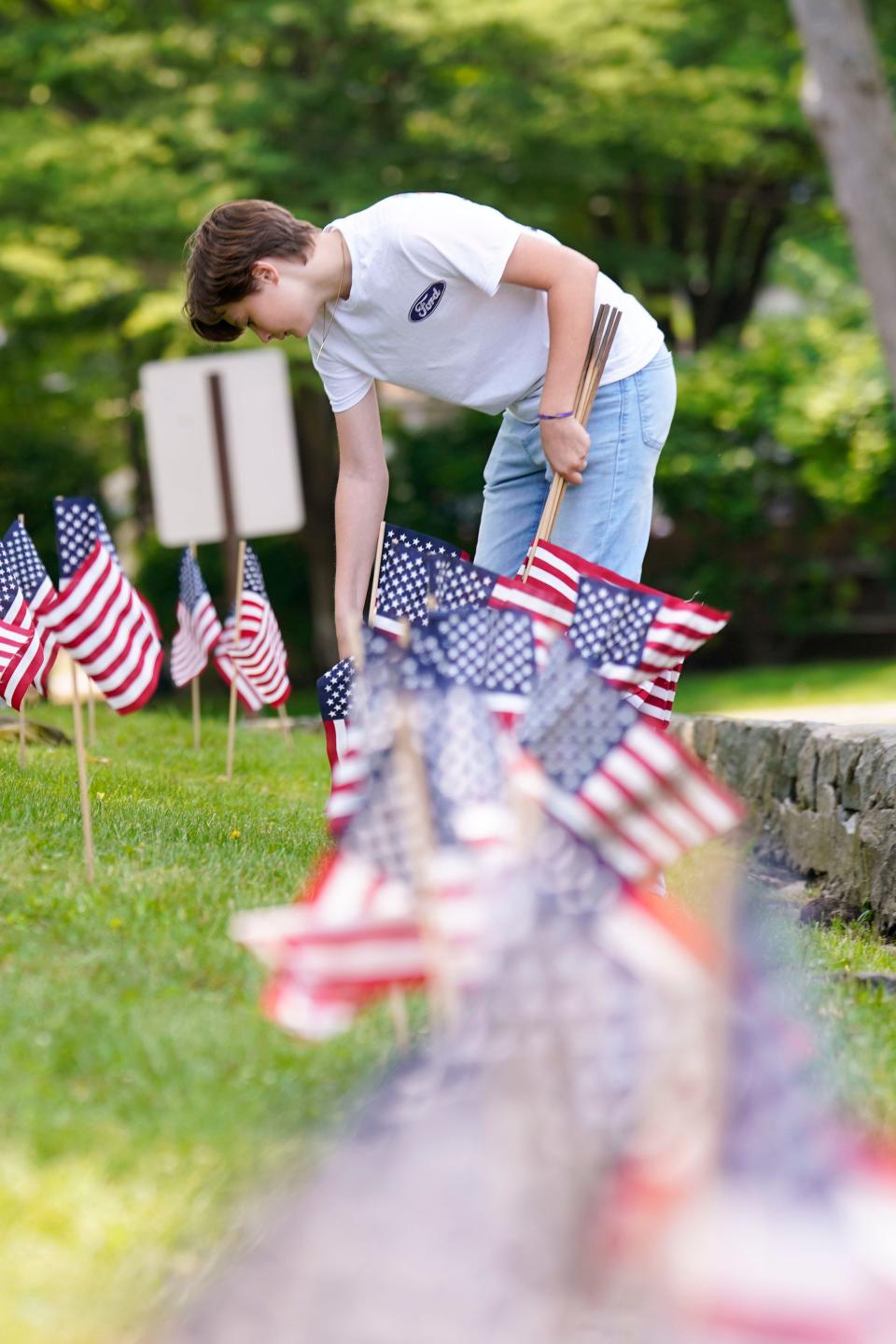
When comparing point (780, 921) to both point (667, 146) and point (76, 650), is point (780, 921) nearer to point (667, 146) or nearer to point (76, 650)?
point (76, 650)

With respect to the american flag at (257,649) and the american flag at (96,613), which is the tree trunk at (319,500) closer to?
the american flag at (257,649)

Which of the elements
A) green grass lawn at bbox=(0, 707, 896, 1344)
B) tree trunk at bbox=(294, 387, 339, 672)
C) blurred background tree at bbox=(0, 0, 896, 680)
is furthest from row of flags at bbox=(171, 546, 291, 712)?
tree trunk at bbox=(294, 387, 339, 672)

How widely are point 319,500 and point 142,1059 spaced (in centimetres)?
1374

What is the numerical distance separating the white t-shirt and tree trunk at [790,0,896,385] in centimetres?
711

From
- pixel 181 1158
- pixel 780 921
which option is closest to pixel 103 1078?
pixel 181 1158

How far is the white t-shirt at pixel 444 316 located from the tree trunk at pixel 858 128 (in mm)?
7106

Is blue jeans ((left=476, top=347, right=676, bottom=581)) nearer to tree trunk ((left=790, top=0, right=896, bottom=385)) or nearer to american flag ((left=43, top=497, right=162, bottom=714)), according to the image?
american flag ((left=43, top=497, right=162, bottom=714))

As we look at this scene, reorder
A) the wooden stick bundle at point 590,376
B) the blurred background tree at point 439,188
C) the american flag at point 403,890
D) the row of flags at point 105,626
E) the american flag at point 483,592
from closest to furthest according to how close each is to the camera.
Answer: the american flag at point 403,890, the american flag at point 483,592, the row of flags at point 105,626, the wooden stick bundle at point 590,376, the blurred background tree at point 439,188

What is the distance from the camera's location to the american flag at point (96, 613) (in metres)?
4.18

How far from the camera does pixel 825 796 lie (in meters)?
6.17

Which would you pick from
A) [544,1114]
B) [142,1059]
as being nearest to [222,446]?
[142,1059]

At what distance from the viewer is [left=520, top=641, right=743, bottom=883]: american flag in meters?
2.80

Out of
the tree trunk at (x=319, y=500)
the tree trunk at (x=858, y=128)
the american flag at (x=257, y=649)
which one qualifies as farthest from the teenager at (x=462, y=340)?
the tree trunk at (x=319, y=500)

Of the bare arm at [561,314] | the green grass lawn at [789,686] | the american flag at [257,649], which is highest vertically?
the bare arm at [561,314]
